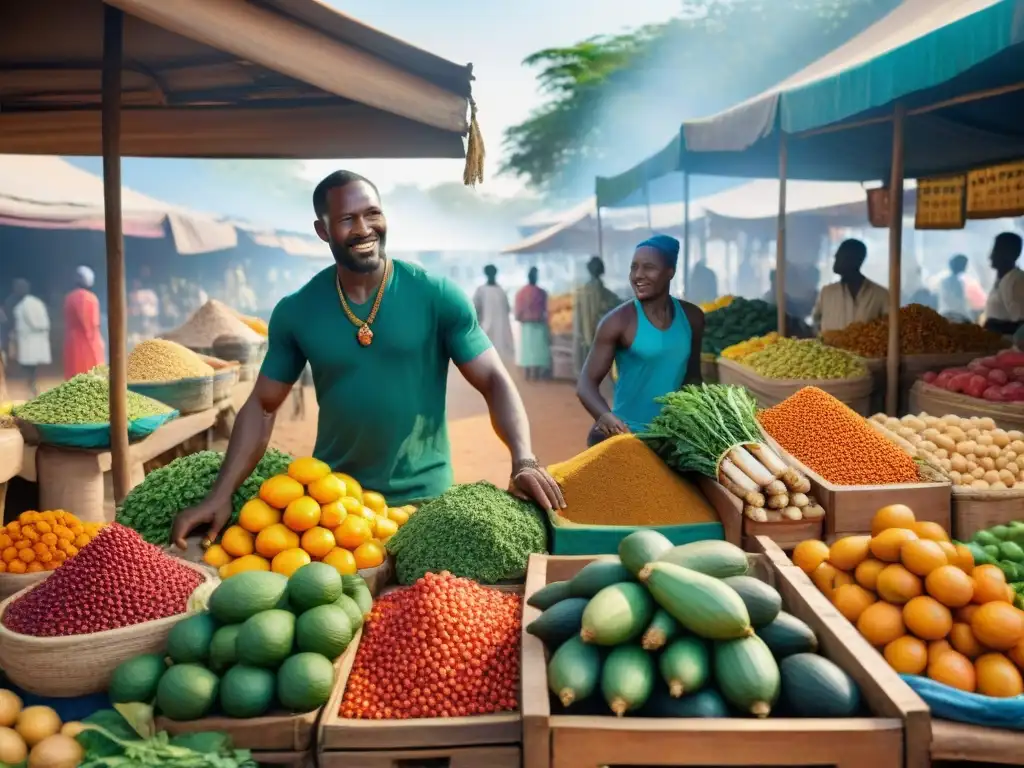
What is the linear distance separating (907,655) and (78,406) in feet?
14.6

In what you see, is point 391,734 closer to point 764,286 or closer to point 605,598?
point 605,598

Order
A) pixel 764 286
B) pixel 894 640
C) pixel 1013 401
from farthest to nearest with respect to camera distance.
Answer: pixel 764 286
pixel 1013 401
pixel 894 640

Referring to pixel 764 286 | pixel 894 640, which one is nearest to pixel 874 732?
pixel 894 640

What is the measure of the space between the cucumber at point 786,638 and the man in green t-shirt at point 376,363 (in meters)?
0.98

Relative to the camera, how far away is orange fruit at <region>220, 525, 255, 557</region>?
7.95ft

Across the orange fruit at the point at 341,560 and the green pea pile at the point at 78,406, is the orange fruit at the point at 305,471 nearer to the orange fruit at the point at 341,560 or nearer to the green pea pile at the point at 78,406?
the orange fruit at the point at 341,560

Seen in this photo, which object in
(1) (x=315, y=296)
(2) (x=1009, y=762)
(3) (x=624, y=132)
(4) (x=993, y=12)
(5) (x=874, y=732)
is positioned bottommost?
(2) (x=1009, y=762)

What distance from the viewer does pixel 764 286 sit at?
110 ft

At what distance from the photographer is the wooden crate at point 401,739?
1.74m

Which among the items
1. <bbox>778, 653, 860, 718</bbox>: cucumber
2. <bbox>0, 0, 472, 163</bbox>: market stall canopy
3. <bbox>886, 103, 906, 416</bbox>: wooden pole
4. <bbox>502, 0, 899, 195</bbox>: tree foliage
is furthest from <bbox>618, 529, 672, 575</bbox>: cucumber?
<bbox>502, 0, 899, 195</bbox>: tree foliage

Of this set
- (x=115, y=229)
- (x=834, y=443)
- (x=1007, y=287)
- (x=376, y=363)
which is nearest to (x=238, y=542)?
(x=376, y=363)

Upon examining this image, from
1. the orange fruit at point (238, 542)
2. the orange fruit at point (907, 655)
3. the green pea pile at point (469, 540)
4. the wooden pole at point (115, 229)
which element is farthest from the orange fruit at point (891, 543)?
the wooden pole at point (115, 229)

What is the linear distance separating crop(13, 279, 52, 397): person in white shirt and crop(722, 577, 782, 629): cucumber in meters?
14.2

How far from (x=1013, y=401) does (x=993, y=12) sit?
2.19 metres
